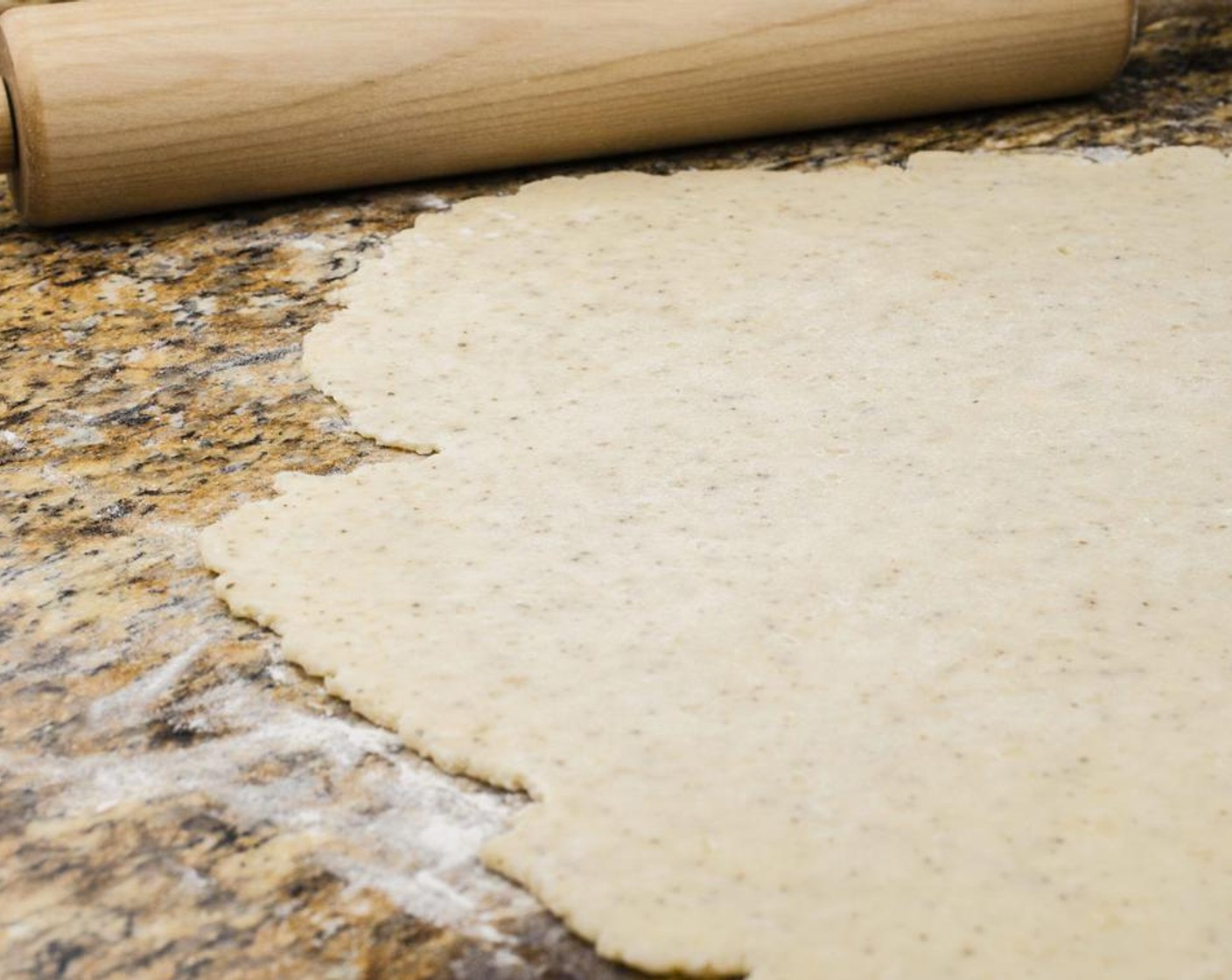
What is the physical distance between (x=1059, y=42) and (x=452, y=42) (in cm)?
106

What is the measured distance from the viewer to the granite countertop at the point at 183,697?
1125 millimetres

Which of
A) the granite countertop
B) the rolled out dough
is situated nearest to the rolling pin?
the granite countertop

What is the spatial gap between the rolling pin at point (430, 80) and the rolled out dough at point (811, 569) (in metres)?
0.23

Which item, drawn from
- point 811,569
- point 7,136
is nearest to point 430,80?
point 7,136

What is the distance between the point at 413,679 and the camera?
1.33 m

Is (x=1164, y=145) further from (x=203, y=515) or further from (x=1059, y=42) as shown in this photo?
(x=203, y=515)

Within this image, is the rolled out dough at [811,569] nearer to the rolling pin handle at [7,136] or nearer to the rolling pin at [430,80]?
the rolling pin at [430,80]

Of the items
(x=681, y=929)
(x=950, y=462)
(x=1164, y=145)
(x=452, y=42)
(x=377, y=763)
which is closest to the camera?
(x=681, y=929)

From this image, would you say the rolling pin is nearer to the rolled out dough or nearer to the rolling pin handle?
the rolling pin handle

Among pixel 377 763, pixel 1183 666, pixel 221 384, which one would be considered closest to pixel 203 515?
pixel 221 384

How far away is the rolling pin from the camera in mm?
2217

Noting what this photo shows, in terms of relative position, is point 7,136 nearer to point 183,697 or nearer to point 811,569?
point 183,697

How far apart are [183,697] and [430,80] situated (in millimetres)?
1281

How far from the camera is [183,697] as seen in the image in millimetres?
1365
